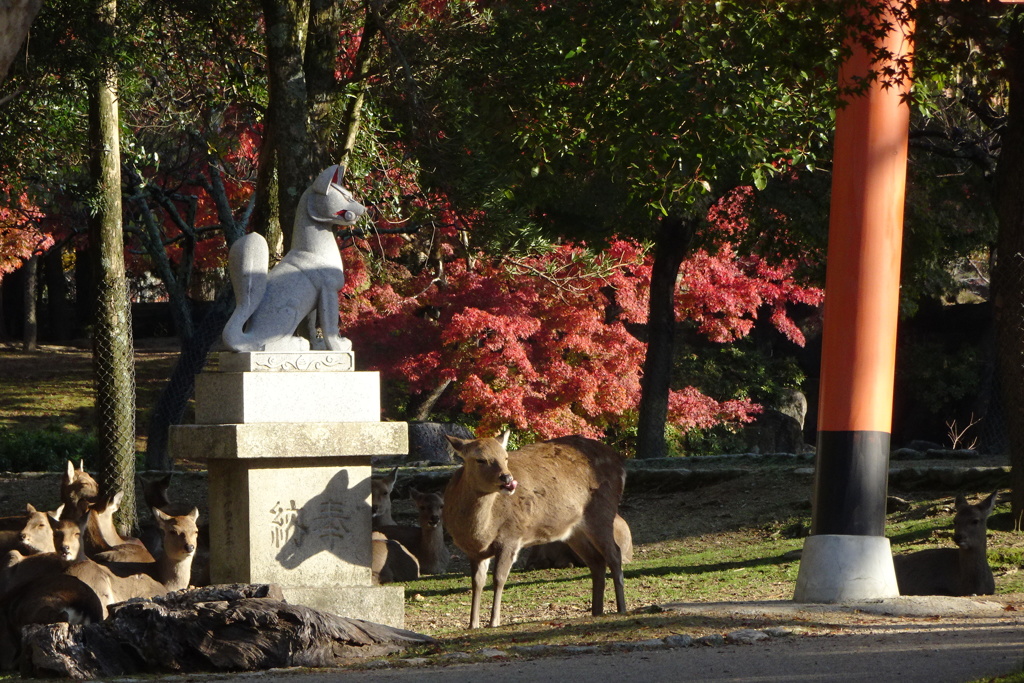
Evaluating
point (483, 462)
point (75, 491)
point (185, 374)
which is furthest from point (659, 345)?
point (483, 462)

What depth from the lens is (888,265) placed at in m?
9.22

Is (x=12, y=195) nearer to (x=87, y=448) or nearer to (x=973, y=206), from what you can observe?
(x=87, y=448)

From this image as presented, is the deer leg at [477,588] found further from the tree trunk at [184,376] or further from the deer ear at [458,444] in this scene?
the tree trunk at [184,376]

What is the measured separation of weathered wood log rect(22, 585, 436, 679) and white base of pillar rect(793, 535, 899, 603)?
3.61 m

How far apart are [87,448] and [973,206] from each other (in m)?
14.1

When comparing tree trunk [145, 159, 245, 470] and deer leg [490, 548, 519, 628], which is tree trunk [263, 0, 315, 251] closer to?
deer leg [490, 548, 519, 628]

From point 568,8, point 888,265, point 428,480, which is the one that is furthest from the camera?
point 428,480

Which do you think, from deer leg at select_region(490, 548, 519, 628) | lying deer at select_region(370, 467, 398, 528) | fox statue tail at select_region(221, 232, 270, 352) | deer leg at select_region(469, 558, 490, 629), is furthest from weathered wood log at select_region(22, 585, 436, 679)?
lying deer at select_region(370, 467, 398, 528)

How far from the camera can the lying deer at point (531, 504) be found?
924cm

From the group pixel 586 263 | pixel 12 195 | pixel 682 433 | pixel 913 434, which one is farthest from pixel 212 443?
pixel 913 434

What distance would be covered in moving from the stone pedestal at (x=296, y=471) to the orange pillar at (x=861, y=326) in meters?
3.03

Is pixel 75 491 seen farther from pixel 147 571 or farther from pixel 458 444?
pixel 458 444

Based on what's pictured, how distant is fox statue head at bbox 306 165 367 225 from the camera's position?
8.90 metres

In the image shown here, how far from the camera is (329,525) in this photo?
8.55m
